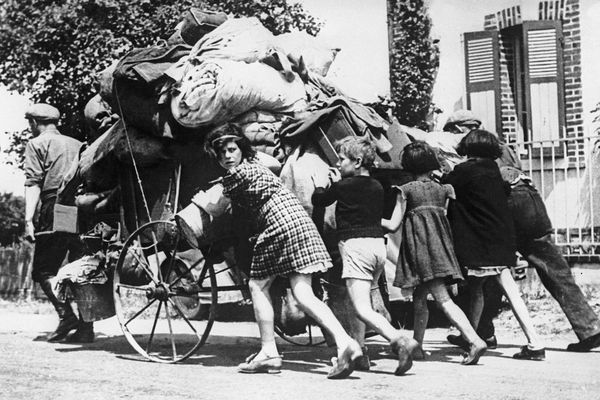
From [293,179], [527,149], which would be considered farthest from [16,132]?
[293,179]

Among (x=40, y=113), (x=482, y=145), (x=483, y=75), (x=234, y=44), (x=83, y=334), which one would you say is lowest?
(x=83, y=334)

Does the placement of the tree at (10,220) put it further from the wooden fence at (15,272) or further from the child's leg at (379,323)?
the child's leg at (379,323)

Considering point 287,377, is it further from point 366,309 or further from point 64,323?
point 64,323

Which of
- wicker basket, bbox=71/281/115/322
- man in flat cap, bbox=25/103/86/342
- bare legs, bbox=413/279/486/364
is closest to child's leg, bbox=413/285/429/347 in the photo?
bare legs, bbox=413/279/486/364

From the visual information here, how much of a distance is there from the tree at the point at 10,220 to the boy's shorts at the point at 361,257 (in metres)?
27.7

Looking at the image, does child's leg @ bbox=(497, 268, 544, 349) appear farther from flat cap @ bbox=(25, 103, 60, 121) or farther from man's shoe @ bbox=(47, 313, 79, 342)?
flat cap @ bbox=(25, 103, 60, 121)

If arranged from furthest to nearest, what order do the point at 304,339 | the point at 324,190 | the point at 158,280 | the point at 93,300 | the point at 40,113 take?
the point at 40,113 → the point at 304,339 → the point at 93,300 → the point at 158,280 → the point at 324,190

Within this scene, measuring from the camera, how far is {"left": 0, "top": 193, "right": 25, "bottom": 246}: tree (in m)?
32.3

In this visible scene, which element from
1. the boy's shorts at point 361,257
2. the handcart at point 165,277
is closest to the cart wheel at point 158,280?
the handcart at point 165,277

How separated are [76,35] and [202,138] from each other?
629cm

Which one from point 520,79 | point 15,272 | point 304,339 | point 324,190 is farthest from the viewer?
point 15,272

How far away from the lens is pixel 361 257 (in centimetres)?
554

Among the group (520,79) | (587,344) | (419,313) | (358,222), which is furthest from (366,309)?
(520,79)

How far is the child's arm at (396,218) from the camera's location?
19.0 feet
